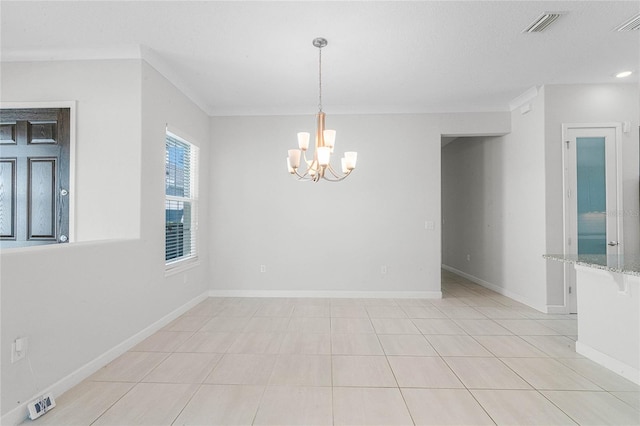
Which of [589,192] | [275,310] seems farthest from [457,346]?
[589,192]

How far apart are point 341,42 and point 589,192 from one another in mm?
3637

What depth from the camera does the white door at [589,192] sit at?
3895 mm

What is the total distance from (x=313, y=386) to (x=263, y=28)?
2969 mm

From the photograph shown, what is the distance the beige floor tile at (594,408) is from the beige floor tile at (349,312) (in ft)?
6.75

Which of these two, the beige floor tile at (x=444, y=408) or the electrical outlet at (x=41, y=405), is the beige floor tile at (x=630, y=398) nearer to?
the beige floor tile at (x=444, y=408)

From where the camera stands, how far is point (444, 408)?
1.99m

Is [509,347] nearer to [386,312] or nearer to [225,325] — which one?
[386,312]

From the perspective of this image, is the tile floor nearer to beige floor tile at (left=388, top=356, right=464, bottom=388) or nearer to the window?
beige floor tile at (left=388, top=356, right=464, bottom=388)

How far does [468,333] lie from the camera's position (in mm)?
3320

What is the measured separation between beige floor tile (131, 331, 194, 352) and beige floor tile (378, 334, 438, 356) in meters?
2.00

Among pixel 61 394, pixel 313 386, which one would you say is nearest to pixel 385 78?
pixel 313 386

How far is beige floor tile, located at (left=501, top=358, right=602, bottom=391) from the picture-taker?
2266mm

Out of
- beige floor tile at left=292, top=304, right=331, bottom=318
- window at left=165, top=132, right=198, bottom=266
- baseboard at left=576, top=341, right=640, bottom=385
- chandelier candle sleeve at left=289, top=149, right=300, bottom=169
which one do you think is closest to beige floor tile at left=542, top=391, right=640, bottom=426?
baseboard at left=576, top=341, right=640, bottom=385

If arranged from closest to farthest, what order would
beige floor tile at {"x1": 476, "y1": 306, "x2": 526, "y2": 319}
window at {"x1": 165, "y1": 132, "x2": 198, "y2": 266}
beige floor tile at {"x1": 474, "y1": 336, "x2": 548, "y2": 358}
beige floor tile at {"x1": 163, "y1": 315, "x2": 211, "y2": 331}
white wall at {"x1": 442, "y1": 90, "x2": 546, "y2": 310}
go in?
1. beige floor tile at {"x1": 474, "y1": 336, "x2": 548, "y2": 358}
2. beige floor tile at {"x1": 163, "y1": 315, "x2": 211, "y2": 331}
3. window at {"x1": 165, "y1": 132, "x2": 198, "y2": 266}
4. beige floor tile at {"x1": 476, "y1": 306, "x2": 526, "y2": 319}
5. white wall at {"x1": 442, "y1": 90, "x2": 546, "y2": 310}
